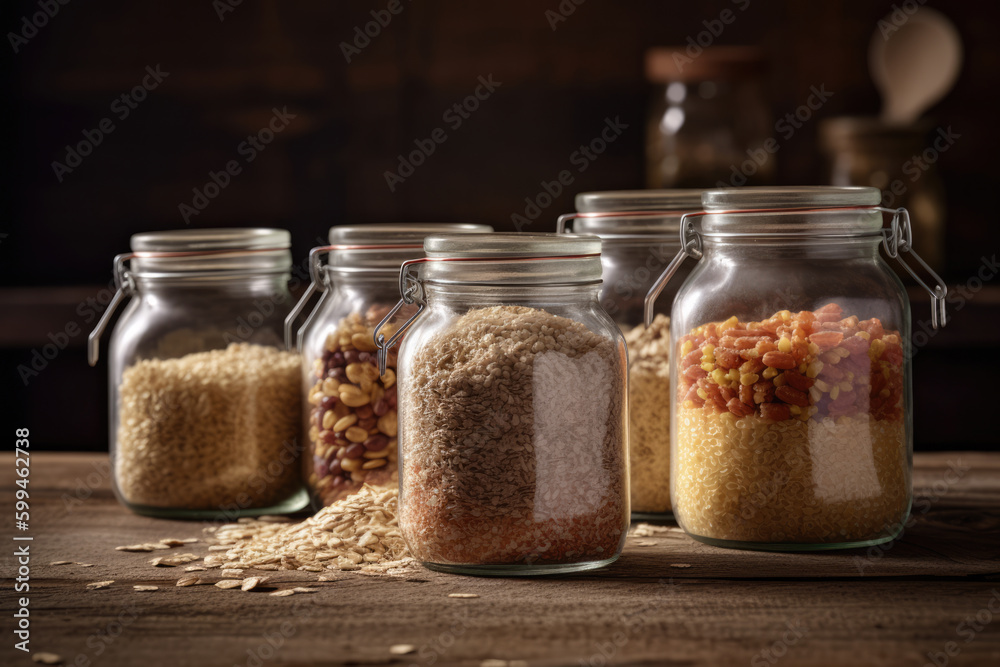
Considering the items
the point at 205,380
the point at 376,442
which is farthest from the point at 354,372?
the point at 205,380

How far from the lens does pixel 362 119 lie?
6.64ft

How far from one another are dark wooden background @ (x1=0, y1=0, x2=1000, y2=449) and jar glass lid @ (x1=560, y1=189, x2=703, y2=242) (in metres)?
0.87

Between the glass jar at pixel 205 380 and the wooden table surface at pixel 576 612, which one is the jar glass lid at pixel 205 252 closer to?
the glass jar at pixel 205 380

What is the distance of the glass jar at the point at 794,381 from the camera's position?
0.92m

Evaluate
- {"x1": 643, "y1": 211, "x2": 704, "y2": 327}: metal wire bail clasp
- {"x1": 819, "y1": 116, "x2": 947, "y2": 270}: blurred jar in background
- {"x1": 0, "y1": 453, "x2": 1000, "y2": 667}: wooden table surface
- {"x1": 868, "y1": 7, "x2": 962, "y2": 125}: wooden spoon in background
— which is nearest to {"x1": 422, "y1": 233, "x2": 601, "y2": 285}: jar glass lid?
{"x1": 643, "y1": 211, "x2": 704, "y2": 327}: metal wire bail clasp

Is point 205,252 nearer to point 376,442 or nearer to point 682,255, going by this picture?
point 376,442

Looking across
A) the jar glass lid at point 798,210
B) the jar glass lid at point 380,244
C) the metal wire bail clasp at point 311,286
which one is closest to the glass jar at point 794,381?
the jar glass lid at point 798,210

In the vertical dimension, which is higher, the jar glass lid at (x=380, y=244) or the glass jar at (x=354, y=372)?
the jar glass lid at (x=380, y=244)

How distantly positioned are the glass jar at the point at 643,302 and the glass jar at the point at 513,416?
170 millimetres

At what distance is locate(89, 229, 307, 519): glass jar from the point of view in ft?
3.76

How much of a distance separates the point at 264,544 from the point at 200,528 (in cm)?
14

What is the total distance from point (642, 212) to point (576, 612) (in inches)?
19.4

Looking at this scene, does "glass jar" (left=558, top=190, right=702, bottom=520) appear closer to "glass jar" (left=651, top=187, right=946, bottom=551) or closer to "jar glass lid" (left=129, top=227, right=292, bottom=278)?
"glass jar" (left=651, top=187, right=946, bottom=551)

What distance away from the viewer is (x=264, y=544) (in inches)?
39.8
